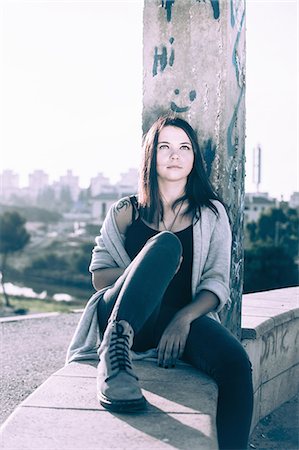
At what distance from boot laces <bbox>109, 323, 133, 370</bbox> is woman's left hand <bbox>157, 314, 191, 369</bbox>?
340 mm

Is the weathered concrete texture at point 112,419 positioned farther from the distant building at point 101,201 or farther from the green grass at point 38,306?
the distant building at point 101,201

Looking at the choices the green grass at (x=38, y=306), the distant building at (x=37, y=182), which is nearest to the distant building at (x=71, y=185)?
the distant building at (x=37, y=182)

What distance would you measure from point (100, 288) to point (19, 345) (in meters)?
3.75

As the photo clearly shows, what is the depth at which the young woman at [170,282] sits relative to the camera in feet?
8.46

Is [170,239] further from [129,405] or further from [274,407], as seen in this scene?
[274,407]

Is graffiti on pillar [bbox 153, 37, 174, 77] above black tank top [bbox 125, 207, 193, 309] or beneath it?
above

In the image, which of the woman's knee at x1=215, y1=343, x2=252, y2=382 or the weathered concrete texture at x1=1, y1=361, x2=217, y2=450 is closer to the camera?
the weathered concrete texture at x1=1, y1=361, x2=217, y2=450

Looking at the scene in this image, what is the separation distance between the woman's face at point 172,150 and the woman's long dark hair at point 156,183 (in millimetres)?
21

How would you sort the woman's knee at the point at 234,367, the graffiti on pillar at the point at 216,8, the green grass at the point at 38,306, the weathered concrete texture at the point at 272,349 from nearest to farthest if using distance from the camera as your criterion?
the woman's knee at the point at 234,367
the graffiti on pillar at the point at 216,8
the weathered concrete texture at the point at 272,349
the green grass at the point at 38,306

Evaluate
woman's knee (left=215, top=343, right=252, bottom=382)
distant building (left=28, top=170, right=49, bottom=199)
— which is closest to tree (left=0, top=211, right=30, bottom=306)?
A: distant building (left=28, top=170, right=49, bottom=199)

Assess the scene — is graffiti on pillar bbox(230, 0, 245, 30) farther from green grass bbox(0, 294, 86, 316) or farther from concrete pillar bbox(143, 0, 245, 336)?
green grass bbox(0, 294, 86, 316)

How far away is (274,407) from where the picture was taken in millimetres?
4195

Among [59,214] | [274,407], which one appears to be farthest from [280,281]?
[59,214]

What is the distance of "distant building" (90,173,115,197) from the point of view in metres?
82.1
